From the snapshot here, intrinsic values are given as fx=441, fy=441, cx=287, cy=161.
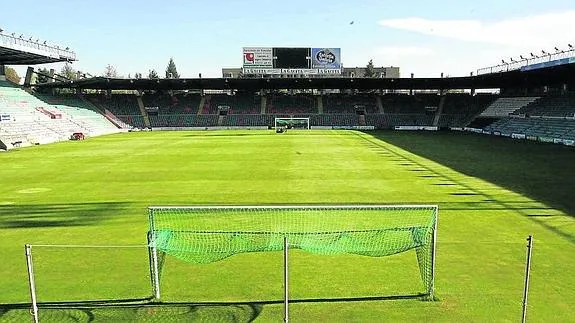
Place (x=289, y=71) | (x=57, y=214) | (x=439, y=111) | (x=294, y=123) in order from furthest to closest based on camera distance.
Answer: (x=439, y=111) → (x=294, y=123) → (x=289, y=71) → (x=57, y=214)

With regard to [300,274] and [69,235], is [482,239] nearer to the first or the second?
[300,274]

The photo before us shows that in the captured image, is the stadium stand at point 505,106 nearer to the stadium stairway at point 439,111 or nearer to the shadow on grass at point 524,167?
the stadium stairway at point 439,111

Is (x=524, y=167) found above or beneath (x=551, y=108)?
beneath

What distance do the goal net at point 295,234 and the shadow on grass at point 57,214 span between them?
242 cm

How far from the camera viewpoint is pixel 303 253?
12148 mm

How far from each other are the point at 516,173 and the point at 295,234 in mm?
19464

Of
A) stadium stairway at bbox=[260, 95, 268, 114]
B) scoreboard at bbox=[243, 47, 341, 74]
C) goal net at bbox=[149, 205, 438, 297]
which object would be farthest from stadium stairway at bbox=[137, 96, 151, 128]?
goal net at bbox=[149, 205, 438, 297]

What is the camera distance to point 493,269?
1067 cm

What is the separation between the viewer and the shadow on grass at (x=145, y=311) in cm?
830

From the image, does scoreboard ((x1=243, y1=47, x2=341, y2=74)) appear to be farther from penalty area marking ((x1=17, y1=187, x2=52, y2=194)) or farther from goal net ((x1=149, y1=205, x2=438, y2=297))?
goal net ((x1=149, y1=205, x2=438, y2=297))

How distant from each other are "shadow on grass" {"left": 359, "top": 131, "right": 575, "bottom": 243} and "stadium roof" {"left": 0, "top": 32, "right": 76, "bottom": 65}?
135ft

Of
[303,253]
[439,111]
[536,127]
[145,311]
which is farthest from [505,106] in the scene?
[145,311]

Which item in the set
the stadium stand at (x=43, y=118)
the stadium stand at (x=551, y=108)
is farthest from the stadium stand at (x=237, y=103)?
the stadium stand at (x=551, y=108)

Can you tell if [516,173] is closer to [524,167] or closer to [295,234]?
[524,167]
